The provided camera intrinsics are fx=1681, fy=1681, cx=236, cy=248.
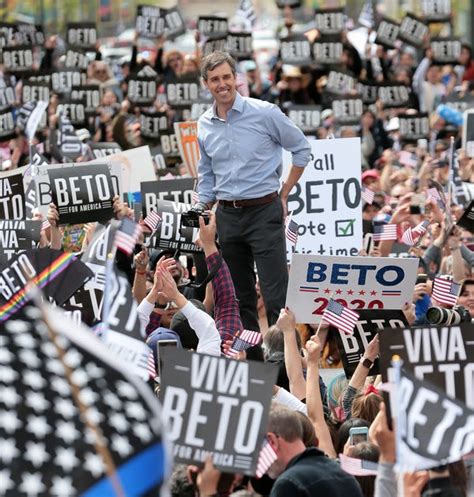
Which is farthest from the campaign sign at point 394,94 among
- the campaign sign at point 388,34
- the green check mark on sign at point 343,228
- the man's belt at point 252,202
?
the man's belt at point 252,202

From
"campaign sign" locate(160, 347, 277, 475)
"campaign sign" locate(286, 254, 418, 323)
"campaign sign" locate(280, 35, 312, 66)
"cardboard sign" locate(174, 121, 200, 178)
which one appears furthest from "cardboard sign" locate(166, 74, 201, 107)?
"campaign sign" locate(160, 347, 277, 475)

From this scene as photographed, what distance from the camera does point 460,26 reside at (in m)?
45.2

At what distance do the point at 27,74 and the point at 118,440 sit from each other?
1681 cm

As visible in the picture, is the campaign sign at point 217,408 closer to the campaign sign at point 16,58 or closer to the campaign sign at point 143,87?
the campaign sign at point 143,87

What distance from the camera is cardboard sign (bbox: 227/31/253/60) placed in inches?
908

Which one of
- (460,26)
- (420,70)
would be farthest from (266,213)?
(460,26)

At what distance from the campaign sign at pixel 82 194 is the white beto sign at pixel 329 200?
147 centimetres

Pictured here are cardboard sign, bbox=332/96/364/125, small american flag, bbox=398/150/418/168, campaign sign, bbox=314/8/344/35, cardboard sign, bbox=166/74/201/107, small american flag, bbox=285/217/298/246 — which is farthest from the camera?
campaign sign, bbox=314/8/344/35

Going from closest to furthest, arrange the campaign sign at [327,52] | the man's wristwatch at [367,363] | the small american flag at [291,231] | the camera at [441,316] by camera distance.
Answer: the man's wristwatch at [367,363]
the camera at [441,316]
the small american flag at [291,231]
the campaign sign at [327,52]

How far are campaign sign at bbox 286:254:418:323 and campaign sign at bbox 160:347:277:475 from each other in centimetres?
318

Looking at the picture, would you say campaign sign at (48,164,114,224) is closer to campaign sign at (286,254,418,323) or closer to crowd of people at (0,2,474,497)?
crowd of people at (0,2,474,497)

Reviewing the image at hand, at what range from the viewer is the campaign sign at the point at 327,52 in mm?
23344

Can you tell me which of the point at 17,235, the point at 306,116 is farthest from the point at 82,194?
the point at 306,116

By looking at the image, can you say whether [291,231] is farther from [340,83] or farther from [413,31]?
[413,31]
